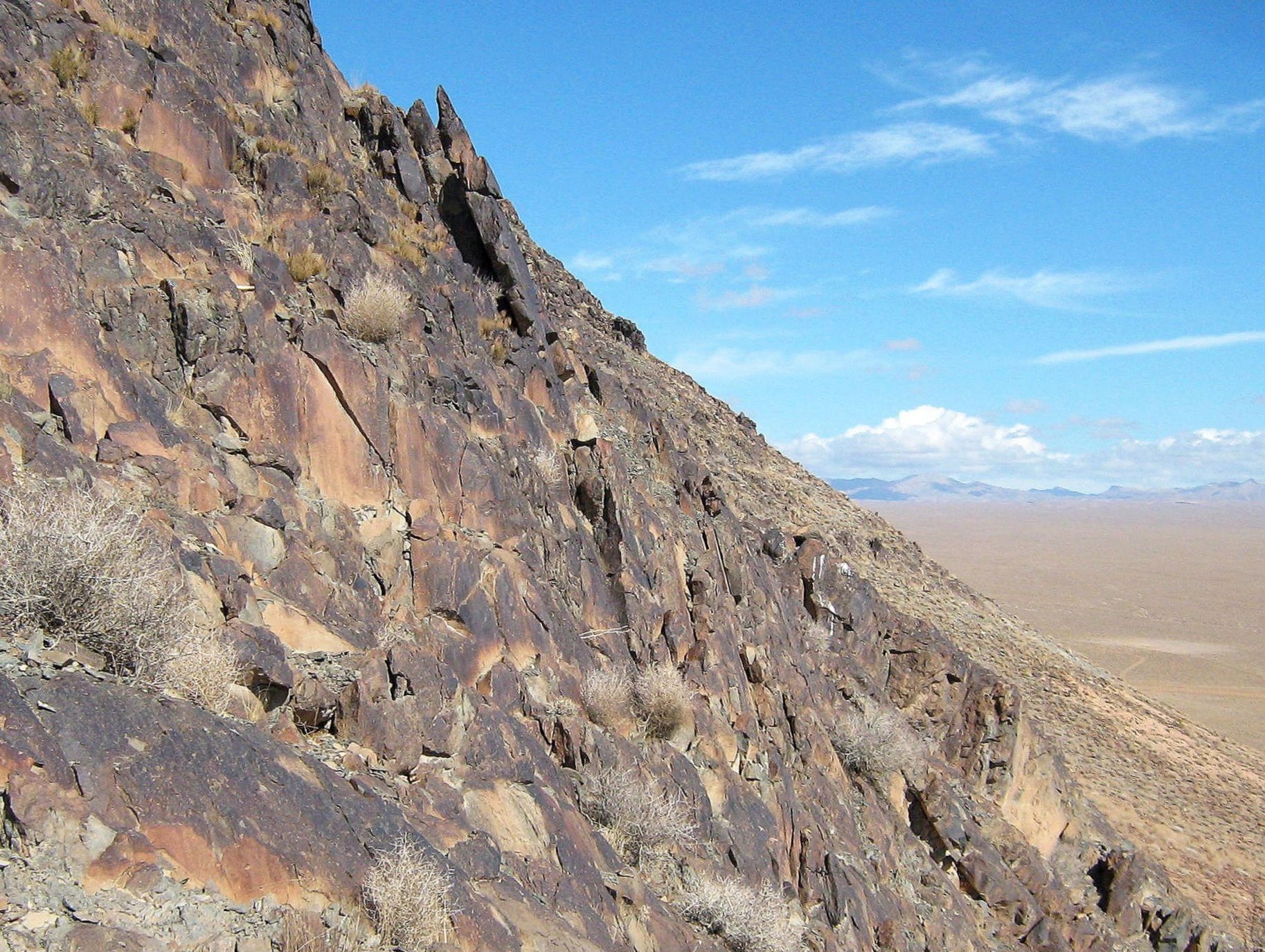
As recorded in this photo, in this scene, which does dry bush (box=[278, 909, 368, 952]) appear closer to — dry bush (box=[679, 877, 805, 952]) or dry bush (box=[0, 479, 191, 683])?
dry bush (box=[0, 479, 191, 683])

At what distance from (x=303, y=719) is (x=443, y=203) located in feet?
39.0

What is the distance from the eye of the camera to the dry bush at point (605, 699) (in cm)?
1284

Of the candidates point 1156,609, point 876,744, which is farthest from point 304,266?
point 1156,609

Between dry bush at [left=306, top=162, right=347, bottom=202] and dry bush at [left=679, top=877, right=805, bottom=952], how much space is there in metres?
11.9

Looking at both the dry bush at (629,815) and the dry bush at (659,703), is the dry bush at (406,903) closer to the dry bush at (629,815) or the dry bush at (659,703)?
the dry bush at (629,815)

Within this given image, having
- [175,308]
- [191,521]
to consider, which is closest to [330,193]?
[175,308]

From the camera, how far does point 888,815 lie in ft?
62.4

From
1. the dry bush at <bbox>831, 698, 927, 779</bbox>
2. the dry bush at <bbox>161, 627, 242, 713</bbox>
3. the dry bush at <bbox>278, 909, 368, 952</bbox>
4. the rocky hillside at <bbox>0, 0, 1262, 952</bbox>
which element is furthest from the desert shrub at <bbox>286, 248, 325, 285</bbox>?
the dry bush at <bbox>831, 698, 927, 779</bbox>

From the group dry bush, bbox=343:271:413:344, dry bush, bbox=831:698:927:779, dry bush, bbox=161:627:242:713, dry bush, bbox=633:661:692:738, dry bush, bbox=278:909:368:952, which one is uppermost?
dry bush, bbox=343:271:413:344

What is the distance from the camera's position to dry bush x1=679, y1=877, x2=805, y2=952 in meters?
11.1

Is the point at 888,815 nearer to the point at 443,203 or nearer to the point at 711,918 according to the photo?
the point at 711,918

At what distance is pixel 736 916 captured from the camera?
36.5 feet

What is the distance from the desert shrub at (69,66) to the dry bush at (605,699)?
35.5 feet

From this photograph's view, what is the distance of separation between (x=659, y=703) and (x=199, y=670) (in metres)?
7.67
